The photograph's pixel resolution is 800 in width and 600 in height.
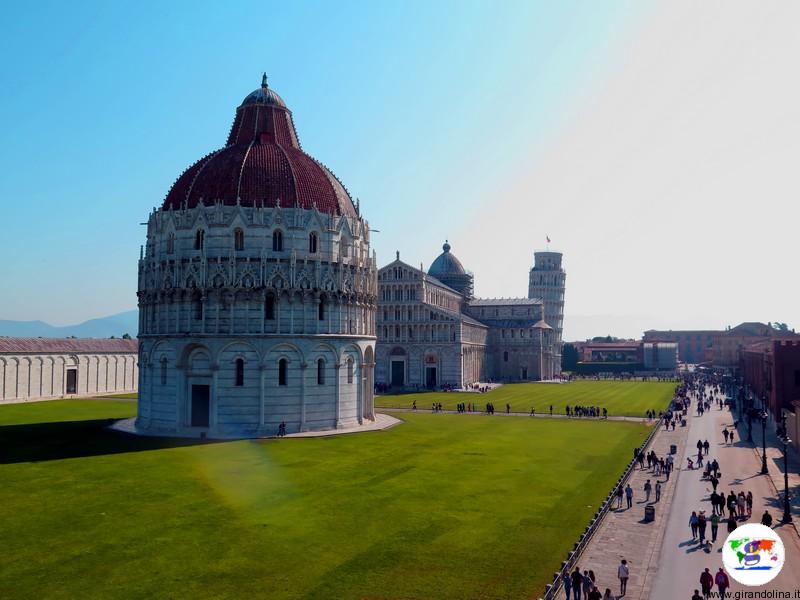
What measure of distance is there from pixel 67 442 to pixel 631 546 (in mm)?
37523

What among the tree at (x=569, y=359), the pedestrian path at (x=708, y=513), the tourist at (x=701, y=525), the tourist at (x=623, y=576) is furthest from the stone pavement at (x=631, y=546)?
the tree at (x=569, y=359)

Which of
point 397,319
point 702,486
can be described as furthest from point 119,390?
point 702,486

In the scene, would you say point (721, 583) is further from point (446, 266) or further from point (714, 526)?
point (446, 266)

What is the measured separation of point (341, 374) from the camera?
181 ft

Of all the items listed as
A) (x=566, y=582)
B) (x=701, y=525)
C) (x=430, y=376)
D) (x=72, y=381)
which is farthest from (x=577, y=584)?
(x=430, y=376)

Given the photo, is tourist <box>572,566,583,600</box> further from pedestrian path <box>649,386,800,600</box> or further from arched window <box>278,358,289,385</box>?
arched window <box>278,358,289,385</box>

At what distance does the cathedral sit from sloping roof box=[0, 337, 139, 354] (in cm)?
3772

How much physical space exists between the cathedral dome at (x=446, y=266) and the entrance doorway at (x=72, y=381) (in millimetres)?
72387

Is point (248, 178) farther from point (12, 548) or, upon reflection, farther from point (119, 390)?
point (119, 390)

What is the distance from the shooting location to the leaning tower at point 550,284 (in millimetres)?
159000

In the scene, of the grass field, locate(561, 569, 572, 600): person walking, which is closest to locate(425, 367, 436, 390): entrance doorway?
the grass field

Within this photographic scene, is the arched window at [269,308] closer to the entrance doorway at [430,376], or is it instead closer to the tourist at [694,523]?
the tourist at [694,523]

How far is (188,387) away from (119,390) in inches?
A: 2028

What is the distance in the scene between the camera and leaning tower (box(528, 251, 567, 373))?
15900 centimetres
